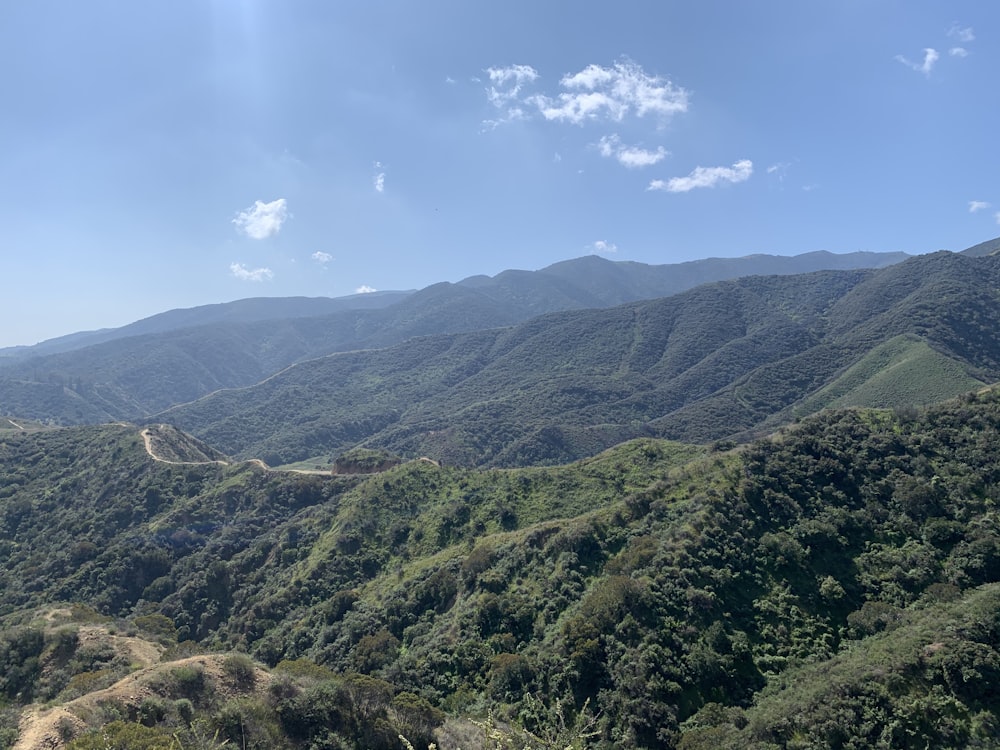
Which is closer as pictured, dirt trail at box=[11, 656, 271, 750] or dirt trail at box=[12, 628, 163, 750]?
dirt trail at box=[12, 628, 163, 750]

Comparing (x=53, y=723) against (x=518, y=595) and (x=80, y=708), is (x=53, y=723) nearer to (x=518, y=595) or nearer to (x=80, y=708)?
(x=80, y=708)

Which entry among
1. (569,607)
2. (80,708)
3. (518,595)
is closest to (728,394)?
(518,595)

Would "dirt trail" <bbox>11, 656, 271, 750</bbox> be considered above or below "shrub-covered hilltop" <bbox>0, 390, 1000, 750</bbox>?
above

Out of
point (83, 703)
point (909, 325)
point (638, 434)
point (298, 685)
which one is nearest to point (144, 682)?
point (83, 703)

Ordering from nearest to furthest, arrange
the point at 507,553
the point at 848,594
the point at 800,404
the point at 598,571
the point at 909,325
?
1. the point at 848,594
2. the point at 598,571
3. the point at 507,553
4. the point at 800,404
5. the point at 909,325

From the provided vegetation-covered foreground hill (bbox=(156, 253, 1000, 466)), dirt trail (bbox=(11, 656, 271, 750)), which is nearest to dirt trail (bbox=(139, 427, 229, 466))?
dirt trail (bbox=(11, 656, 271, 750))

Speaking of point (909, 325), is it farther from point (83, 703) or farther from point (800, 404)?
point (83, 703)

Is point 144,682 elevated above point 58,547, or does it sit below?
above

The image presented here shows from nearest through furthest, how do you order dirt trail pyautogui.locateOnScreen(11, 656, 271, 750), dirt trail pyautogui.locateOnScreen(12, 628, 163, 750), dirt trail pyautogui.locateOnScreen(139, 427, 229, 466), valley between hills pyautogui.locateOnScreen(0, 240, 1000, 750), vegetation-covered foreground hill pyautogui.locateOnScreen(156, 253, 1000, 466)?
1. dirt trail pyautogui.locateOnScreen(12, 628, 163, 750)
2. dirt trail pyautogui.locateOnScreen(11, 656, 271, 750)
3. valley between hills pyautogui.locateOnScreen(0, 240, 1000, 750)
4. dirt trail pyautogui.locateOnScreen(139, 427, 229, 466)
5. vegetation-covered foreground hill pyautogui.locateOnScreen(156, 253, 1000, 466)

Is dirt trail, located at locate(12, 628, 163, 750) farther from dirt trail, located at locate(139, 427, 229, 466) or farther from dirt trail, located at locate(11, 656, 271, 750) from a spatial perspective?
dirt trail, located at locate(139, 427, 229, 466)
